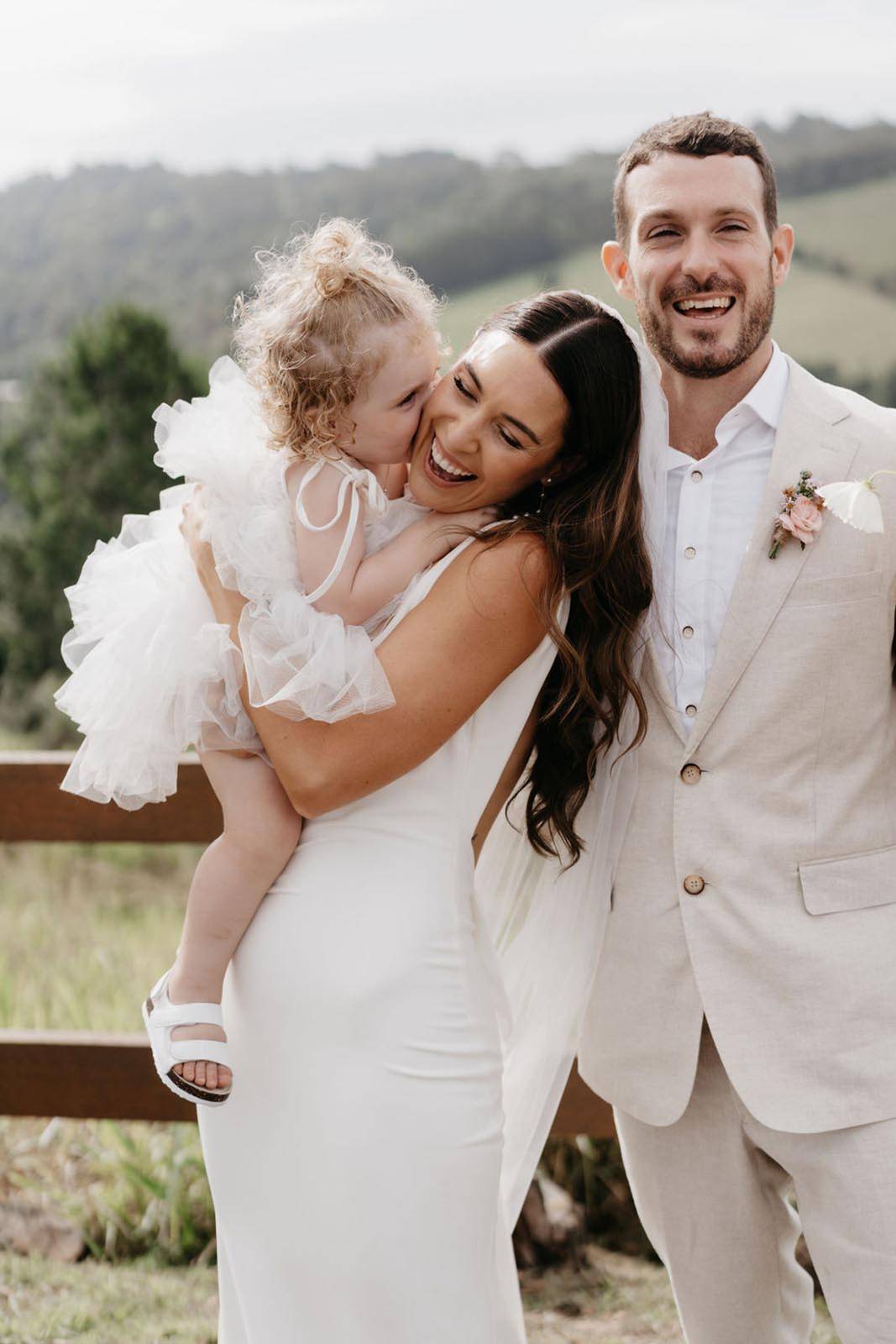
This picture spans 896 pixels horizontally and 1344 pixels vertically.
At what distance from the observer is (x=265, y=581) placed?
199 cm

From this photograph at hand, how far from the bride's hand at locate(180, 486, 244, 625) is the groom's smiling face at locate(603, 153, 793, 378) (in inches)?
32.3

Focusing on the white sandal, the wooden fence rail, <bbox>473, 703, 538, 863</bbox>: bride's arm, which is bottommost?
the wooden fence rail

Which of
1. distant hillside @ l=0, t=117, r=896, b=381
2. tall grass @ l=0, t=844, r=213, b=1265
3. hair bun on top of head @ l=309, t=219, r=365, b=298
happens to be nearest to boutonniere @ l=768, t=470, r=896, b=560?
hair bun on top of head @ l=309, t=219, r=365, b=298

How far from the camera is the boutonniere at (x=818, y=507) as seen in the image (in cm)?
186

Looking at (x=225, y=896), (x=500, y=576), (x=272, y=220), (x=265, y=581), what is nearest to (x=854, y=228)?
(x=272, y=220)

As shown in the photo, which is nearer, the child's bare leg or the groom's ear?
the child's bare leg

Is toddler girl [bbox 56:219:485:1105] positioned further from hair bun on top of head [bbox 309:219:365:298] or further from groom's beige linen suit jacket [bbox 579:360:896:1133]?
groom's beige linen suit jacket [bbox 579:360:896:1133]

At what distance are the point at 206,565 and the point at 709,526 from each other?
2.68 feet

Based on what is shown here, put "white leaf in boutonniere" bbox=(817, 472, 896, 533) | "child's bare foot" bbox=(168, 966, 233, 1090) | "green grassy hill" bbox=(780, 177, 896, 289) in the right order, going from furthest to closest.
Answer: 1. "green grassy hill" bbox=(780, 177, 896, 289)
2. "child's bare foot" bbox=(168, 966, 233, 1090)
3. "white leaf in boutonniere" bbox=(817, 472, 896, 533)

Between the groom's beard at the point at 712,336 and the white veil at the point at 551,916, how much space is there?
6 centimetres

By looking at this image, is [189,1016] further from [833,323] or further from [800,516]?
[833,323]

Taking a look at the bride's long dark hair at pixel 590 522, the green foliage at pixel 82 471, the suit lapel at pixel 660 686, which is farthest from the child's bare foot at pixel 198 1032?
the green foliage at pixel 82 471

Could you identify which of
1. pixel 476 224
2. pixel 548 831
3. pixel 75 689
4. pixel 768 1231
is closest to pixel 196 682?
pixel 75 689

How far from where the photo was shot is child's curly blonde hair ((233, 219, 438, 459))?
2.04 meters
